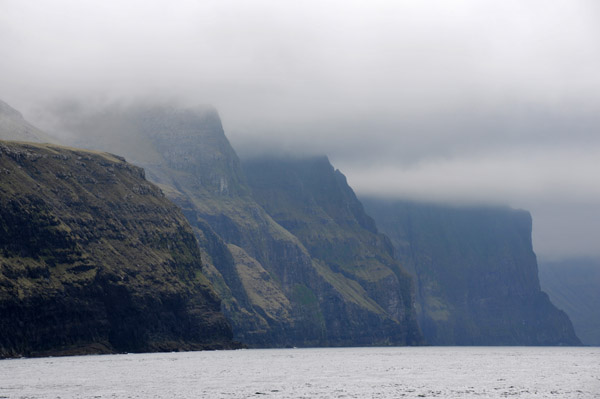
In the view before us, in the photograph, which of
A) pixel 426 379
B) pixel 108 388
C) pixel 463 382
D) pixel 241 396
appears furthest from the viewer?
pixel 426 379

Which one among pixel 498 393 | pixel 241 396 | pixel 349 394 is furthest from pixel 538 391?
pixel 241 396

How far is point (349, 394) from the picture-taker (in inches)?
5374

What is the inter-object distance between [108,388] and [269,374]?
202ft

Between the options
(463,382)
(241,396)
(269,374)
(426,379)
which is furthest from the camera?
(269,374)

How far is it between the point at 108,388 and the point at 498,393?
70.2 metres

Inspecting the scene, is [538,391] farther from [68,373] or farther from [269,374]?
[68,373]

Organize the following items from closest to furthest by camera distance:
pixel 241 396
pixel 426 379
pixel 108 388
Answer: pixel 241 396, pixel 108 388, pixel 426 379

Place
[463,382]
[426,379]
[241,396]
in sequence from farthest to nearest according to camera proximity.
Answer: [426,379]
[463,382]
[241,396]

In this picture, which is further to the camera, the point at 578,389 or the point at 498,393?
the point at 578,389

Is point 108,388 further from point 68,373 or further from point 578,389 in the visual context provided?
point 578,389

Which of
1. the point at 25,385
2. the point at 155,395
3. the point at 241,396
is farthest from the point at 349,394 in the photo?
the point at 25,385

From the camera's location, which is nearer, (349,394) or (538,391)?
(349,394)

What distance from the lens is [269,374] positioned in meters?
199

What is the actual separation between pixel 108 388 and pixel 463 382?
73642 millimetres
